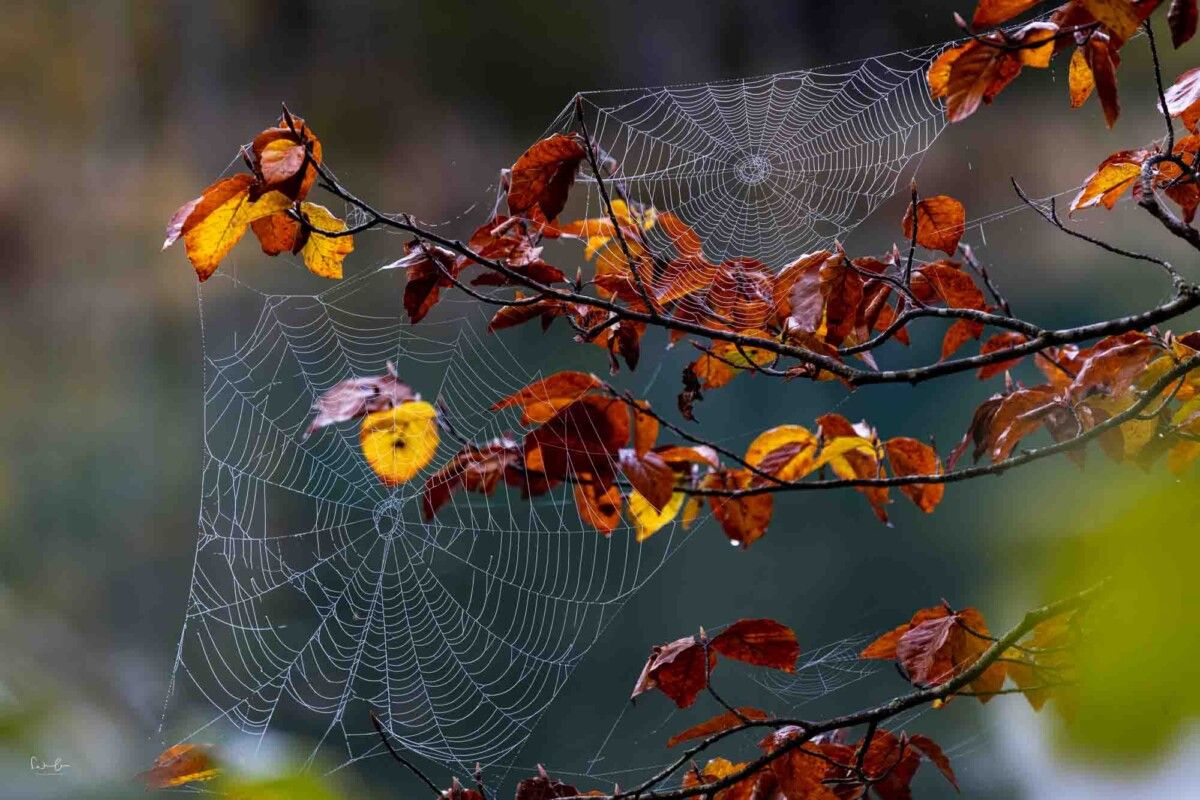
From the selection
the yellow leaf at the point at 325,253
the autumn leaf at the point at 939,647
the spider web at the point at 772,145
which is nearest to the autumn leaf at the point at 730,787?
the autumn leaf at the point at 939,647

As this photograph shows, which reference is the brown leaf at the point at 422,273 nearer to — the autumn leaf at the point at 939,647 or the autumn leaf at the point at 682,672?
the autumn leaf at the point at 682,672

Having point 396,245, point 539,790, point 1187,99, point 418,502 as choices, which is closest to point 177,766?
point 539,790

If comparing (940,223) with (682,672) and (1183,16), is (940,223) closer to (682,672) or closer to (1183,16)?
(1183,16)

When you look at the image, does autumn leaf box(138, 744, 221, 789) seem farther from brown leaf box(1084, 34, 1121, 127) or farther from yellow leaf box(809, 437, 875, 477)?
brown leaf box(1084, 34, 1121, 127)

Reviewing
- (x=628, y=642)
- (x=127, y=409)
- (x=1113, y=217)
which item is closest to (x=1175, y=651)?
(x=628, y=642)

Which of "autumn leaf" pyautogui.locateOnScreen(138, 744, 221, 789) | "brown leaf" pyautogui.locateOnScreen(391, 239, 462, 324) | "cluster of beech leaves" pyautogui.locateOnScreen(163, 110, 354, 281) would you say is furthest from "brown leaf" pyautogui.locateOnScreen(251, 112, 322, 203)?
"autumn leaf" pyautogui.locateOnScreen(138, 744, 221, 789)

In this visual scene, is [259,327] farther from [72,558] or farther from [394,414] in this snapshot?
[394,414]
